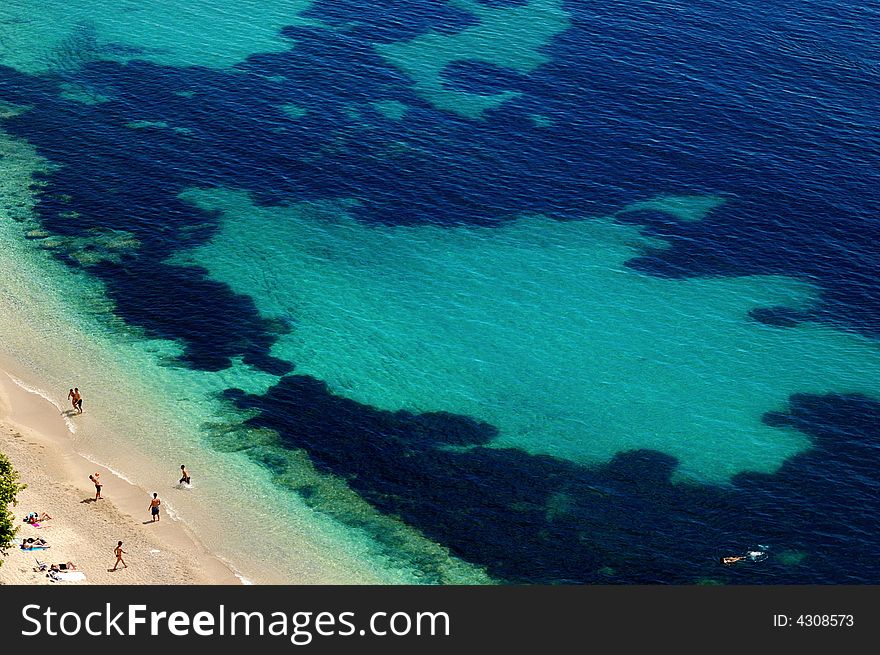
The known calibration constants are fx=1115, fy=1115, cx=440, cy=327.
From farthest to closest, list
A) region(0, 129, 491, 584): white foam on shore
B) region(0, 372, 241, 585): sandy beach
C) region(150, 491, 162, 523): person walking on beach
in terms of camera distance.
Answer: region(150, 491, 162, 523): person walking on beach → region(0, 129, 491, 584): white foam on shore → region(0, 372, 241, 585): sandy beach

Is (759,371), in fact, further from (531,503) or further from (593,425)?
(531,503)

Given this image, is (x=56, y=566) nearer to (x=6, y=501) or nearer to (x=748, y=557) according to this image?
(x=6, y=501)

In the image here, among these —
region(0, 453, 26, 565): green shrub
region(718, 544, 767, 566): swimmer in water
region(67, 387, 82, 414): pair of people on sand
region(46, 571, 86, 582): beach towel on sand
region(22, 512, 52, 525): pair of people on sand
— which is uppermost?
region(0, 453, 26, 565): green shrub

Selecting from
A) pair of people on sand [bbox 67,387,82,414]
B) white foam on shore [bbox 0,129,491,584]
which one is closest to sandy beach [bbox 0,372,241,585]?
white foam on shore [bbox 0,129,491,584]

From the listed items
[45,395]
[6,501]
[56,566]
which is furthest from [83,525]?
[45,395]

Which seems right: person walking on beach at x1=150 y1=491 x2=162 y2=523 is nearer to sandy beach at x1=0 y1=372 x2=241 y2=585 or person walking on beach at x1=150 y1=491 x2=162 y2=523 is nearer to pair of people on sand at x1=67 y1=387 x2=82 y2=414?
sandy beach at x1=0 y1=372 x2=241 y2=585

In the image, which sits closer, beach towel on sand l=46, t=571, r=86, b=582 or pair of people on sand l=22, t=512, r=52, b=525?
beach towel on sand l=46, t=571, r=86, b=582

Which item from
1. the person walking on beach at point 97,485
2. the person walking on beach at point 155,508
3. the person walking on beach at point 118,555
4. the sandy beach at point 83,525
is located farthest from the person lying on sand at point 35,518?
the person walking on beach at point 155,508
